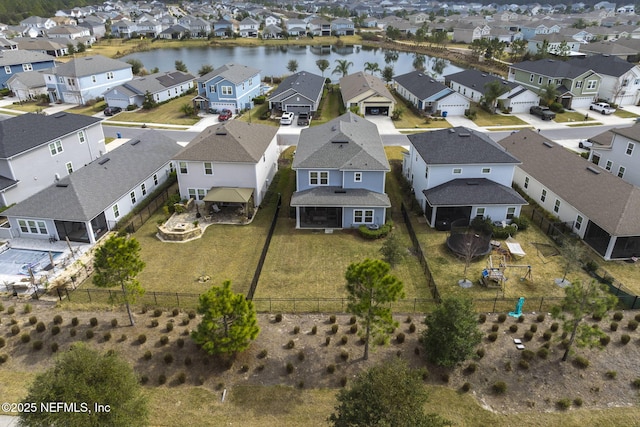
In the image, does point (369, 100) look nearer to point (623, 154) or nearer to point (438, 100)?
point (438, 100)

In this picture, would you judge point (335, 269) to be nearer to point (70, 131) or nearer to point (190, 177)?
point (190, 177)

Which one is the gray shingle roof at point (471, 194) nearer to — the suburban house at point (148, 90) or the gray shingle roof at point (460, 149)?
the gray shingle roof at point (460, 149)

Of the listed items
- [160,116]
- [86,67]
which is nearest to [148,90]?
[160,116]

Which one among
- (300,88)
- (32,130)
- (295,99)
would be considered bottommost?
(295,99)

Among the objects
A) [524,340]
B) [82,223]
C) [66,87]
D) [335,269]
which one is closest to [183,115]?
[66,87]

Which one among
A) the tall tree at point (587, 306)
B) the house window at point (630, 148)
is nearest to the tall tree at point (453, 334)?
the tall tree at point (587, 306)
